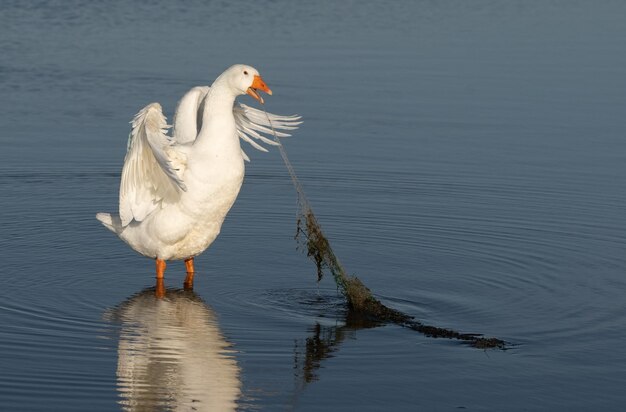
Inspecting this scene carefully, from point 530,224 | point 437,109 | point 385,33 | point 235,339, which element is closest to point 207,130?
point 235,339

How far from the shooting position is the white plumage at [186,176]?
1228cm

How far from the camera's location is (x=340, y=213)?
1537 centimetres

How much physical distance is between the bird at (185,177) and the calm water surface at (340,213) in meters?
0.52

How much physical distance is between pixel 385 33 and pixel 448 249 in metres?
11.9

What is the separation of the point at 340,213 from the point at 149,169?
135 inches

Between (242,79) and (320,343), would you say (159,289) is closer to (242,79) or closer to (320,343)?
(242,79)

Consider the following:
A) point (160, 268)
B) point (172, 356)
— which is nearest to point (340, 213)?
point (160, 268)

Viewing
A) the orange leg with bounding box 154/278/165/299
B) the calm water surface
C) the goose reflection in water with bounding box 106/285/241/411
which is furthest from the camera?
the orange leg with bounding box 154/278/165/299

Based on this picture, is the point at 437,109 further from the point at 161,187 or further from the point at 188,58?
the point at 161,187

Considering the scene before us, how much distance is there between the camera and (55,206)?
15.5m

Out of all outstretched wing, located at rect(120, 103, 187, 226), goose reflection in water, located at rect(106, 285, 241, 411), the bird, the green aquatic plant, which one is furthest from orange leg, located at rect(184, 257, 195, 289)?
the green aquatic plant

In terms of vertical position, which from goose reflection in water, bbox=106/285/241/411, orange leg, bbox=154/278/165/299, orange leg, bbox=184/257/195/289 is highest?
orange leg, bbox=184/257/195/289

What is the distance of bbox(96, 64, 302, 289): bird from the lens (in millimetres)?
12281

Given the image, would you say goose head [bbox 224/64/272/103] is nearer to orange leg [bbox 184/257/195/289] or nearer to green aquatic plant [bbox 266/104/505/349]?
green aquatic plant [bbox 266/104/505/349]
